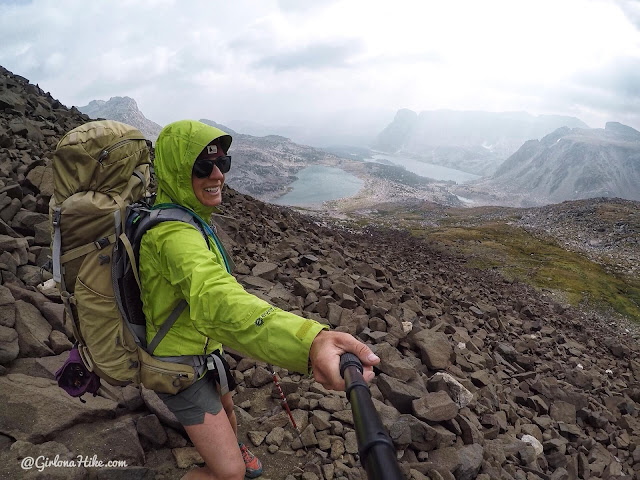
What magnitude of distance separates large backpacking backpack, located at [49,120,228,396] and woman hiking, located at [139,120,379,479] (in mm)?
118

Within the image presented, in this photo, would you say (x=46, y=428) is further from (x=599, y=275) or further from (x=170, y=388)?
(x=599, y=275)

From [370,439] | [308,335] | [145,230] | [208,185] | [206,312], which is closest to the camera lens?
[370,439]

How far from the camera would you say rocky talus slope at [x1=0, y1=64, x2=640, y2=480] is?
5.17m

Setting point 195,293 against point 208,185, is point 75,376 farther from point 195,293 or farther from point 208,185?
point 208,185

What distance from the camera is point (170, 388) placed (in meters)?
3.36

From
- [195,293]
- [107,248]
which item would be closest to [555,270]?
[195,293]

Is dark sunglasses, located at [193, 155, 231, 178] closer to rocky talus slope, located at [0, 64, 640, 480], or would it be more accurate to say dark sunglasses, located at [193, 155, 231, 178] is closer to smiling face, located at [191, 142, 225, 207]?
smiling face, located at [191, 142, 225, 207]

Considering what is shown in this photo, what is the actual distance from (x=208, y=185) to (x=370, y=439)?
8.81ft

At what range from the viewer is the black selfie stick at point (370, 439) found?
1.54 m

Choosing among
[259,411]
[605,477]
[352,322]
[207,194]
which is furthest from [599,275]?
[207,194]

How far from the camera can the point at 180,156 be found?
11.2 feet

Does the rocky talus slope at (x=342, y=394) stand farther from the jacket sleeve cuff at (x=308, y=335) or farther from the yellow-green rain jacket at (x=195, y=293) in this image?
the jacket sleeve cuff at (x=308, y=335)

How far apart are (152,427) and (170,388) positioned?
2603 millimetres

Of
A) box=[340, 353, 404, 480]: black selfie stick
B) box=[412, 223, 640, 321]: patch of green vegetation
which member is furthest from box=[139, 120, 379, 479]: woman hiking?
box=[412, 223, 640, 321]: patch of green vegetation
